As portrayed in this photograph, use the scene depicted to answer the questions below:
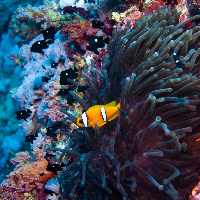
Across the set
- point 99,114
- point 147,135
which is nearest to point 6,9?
point 99,114

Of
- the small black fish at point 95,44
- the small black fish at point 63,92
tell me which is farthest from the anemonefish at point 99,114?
the small black fish at point 63,92

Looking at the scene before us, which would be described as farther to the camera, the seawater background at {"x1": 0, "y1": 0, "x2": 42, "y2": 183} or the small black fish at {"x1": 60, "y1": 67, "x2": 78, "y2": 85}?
the seawater background at {"x1": 0, "y1": 0, "x2": 42, "y2": 183}

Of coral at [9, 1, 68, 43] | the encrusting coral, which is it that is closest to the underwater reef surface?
the encrusting coral

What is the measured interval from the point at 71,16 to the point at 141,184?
5684mm

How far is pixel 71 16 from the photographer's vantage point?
603 centimetres

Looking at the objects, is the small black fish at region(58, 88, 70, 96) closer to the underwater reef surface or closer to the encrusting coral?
the underwater reef surface

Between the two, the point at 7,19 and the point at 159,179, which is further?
the point at 7,19

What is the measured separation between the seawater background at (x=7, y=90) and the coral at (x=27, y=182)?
3860 millimetres

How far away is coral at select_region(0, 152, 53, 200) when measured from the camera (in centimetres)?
432

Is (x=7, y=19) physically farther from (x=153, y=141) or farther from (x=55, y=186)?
(x=153, y=141)

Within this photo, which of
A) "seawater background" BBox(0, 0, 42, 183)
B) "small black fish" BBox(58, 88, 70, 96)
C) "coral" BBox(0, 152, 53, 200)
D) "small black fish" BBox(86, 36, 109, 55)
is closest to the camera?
"small black fish" BBox(86, 36, 109, 55)

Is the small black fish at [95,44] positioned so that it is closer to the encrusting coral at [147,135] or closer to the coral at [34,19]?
the encrusting coral at [147,135]

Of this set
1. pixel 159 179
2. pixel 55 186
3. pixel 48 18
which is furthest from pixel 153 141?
pixel 48 18

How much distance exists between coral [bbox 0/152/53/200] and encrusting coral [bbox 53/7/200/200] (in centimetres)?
204
